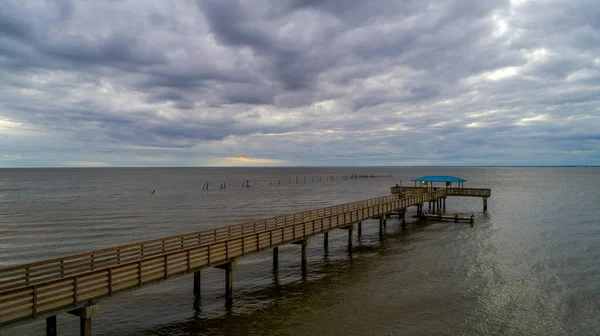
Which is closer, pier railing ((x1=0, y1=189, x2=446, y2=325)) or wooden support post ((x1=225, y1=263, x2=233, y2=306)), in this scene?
pier railing ((x1=0, y1=189, x2=446, y2=325))

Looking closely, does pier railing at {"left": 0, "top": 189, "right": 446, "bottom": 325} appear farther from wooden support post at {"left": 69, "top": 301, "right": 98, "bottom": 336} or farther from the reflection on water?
the reflection on water

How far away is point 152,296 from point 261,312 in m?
6.02

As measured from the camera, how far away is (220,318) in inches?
623

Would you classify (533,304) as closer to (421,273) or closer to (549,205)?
(421,273)

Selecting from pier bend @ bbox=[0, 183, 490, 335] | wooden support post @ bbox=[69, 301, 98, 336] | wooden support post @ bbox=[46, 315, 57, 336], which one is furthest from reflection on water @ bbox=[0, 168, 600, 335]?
wooden support post @ bbox=[46, 315, 57, 336]

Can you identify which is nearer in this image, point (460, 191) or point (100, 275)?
point (100, 275)

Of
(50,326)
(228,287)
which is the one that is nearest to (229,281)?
(228,287)

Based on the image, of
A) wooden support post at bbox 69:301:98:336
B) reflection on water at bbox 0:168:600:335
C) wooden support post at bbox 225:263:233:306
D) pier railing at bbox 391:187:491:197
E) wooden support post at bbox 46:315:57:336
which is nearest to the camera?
wooden support post at bbox 69:301:98:336

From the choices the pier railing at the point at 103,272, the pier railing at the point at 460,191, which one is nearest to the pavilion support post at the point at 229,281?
the pier railing at the point at 103,272

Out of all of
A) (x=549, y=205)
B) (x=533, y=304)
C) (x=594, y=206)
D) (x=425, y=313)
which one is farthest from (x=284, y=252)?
(x=594, y=206)

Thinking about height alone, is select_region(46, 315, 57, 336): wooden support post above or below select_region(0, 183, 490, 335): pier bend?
below

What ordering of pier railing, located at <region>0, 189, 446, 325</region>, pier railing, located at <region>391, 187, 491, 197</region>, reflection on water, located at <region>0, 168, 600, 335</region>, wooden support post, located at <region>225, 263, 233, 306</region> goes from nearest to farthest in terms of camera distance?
pier railing, located at <region>0, 189, 446, 325</region> → reflection on water, located at <region>0, 168, 600, 335</region> → wooden support post, located at <region>225, 263, 233, 306</region> → pier railing, located at <region>391, 187, 491, 197</region>

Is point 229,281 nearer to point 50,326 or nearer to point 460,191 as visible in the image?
point 50,326

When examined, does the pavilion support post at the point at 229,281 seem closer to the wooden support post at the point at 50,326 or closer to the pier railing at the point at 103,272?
the pier railing at the point at 103,272
